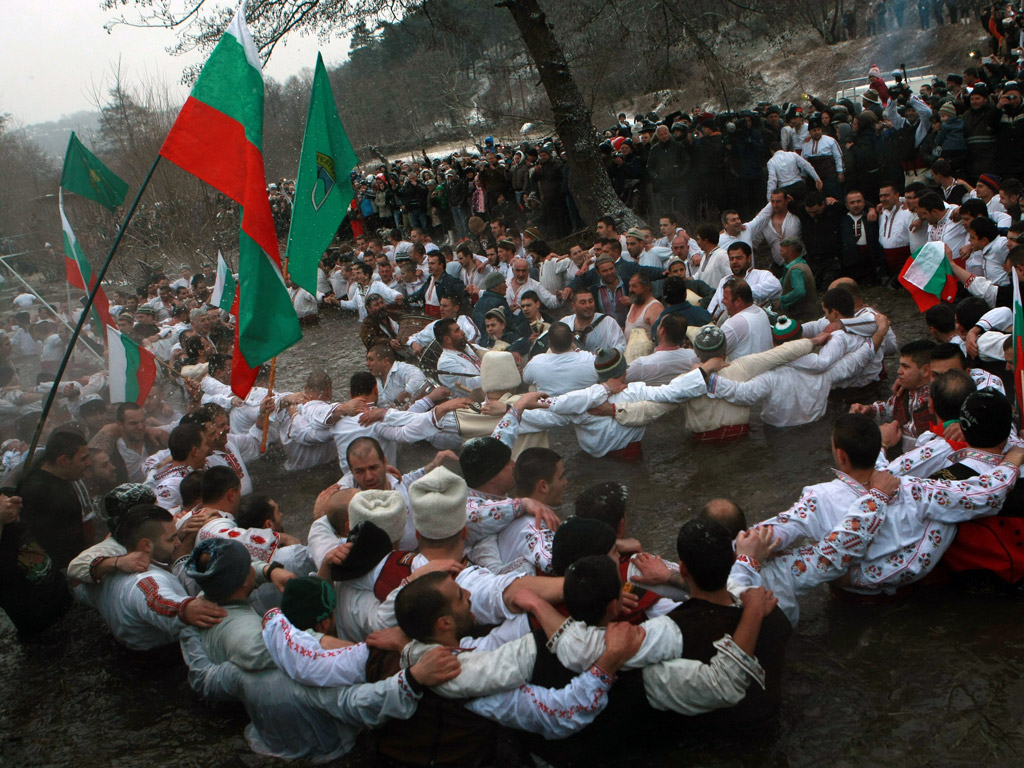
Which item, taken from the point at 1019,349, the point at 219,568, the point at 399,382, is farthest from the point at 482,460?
the point at 399,382

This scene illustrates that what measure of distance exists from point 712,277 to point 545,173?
7.02 m

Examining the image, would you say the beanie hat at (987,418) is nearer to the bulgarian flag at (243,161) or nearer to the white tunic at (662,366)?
the white tunic at (662,366)

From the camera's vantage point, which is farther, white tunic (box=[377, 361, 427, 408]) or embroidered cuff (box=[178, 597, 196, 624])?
white tunic (box=[377, 361, 427, 408])

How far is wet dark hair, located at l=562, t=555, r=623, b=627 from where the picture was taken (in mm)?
2855

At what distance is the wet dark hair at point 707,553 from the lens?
295 cm

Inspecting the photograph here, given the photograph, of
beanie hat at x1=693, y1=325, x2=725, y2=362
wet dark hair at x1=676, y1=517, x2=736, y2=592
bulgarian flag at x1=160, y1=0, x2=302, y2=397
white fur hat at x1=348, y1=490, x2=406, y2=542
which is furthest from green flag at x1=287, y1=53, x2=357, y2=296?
wet dark hair at x1=676, y1=517, x2=736, y2=592

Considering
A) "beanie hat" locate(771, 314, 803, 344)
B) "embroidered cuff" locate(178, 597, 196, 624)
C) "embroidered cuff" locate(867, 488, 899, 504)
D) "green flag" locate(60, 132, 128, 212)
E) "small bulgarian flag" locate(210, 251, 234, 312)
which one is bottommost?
"beanie hat" locate(771, 314, 803, 344)

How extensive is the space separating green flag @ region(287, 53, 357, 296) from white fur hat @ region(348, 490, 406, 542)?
1.87 meters

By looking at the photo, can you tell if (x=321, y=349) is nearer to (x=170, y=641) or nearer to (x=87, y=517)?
(x=87, y=517)

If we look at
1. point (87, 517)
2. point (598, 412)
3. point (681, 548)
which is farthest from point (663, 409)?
point (87, 517)

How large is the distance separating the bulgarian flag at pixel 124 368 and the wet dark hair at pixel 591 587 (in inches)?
197

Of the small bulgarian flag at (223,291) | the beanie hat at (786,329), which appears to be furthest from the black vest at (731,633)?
the small bulgarian flag at (223,291)

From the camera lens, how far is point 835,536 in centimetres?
346

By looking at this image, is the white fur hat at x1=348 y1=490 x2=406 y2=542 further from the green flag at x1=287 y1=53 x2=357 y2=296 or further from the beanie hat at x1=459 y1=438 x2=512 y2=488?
the green flag at x1=287 y1=53 x2=357 y2=296
